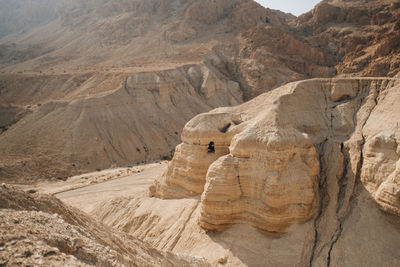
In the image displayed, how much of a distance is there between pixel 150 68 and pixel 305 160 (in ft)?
127

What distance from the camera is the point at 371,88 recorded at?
1105cm

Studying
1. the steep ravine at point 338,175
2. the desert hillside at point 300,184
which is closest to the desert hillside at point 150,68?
the desert hillside at point 300,184

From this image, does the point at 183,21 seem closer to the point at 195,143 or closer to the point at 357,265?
the point at 195,143

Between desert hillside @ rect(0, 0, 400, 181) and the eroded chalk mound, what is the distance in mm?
22249

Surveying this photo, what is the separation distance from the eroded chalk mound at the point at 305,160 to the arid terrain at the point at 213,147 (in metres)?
0.05

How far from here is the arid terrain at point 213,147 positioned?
321 inches

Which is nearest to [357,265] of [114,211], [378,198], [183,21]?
[378,198]

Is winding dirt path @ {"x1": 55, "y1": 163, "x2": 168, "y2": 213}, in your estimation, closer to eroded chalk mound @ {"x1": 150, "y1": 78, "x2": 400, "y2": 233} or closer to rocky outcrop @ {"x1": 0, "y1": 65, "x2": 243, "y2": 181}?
rocky outcrop @ {"x1": 0, "y1": 65, "x2": 243, "y2": 181}

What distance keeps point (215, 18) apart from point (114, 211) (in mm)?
56734

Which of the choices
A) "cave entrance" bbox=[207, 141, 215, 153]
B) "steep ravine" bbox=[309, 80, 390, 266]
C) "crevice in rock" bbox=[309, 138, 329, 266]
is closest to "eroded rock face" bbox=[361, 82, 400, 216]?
"steep ravine" bbox=[309, 80, 390, 266]

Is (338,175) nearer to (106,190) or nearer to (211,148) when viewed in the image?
(211,148)

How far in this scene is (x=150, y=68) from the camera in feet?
149

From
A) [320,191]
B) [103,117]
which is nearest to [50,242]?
[320,191]

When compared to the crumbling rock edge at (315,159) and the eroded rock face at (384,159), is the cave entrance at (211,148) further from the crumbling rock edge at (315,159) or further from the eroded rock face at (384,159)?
the eroded rock face at (384,159)
